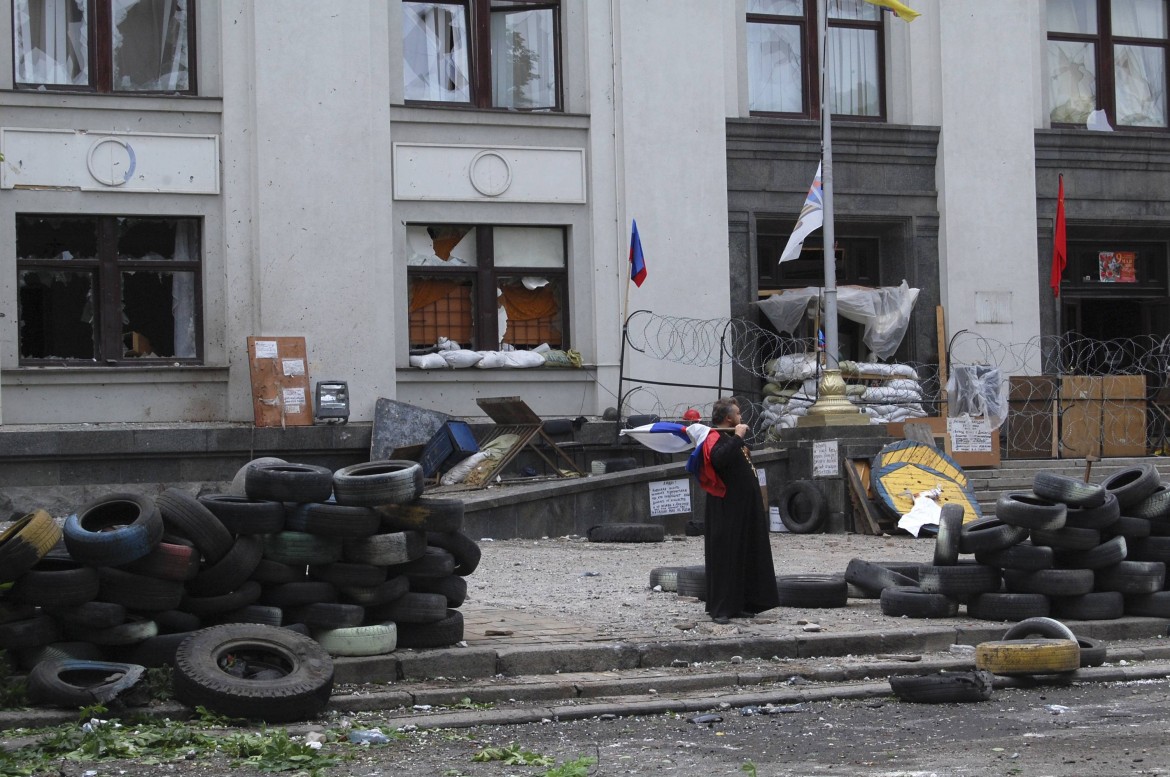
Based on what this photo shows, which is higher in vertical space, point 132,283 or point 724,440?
point 132,283

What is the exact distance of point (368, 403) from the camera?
21.1m

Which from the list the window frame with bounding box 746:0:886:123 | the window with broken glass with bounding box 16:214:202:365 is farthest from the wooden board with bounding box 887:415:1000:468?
the window with broken glass with bounding box 16:214:202:365

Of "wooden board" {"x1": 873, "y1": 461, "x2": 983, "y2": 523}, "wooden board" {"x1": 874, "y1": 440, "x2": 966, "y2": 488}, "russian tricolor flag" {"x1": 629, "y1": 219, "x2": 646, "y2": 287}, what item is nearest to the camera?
"wooden board" {"x1": 873, "y1": 461, "x2": 983, "y2": 523}

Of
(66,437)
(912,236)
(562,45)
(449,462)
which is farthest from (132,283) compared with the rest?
(912,236)

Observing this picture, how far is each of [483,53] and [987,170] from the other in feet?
26.6

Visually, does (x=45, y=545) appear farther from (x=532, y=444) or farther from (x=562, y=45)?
(x=562, y=45)

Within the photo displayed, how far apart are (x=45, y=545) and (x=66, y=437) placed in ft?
36.2

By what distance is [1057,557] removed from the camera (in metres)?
11.7

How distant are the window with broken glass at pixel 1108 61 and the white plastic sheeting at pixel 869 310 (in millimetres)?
4515

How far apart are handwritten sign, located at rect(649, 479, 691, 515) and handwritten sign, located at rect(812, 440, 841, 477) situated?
1.67 metres

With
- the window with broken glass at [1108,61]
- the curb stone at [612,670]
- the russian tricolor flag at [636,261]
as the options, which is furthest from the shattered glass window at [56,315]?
the window with broken glass at [1108,61]

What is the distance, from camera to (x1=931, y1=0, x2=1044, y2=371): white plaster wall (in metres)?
24.1

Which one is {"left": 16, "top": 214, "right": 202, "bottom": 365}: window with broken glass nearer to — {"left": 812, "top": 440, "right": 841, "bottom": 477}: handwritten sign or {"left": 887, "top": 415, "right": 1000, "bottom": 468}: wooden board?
{"left": 812, "top": 440, "right": 841, "bottom": 477}: handwritten sign

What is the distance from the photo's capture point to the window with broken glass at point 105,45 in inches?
810
